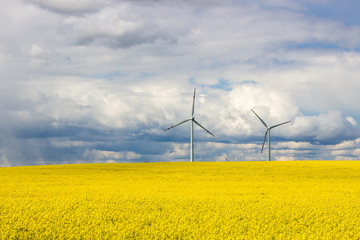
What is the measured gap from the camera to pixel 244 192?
2586cm

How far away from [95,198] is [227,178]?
19970 mm

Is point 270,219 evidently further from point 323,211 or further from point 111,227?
point 111,227

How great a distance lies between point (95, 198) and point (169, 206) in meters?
4.76

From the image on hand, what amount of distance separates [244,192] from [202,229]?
12821 millimetres

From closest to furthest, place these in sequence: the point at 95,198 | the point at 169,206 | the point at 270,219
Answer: the point at 270,219, the point at 169,206, the point at 95,198

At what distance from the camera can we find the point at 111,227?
1358 centimetres

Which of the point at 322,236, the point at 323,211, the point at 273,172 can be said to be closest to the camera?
the point at 322,236

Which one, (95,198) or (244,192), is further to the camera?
(244,192)

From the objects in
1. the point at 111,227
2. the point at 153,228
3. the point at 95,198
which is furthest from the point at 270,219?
the point at 95,198

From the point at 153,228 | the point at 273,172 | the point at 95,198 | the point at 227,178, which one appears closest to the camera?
the point at 153,228

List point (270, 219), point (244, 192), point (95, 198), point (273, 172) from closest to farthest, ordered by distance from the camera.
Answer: point (270, 219), point (95, 198), point (244, 192), point (273, 172)

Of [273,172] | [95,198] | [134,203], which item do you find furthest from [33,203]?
[273,172]

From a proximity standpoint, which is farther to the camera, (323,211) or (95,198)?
(95,198)

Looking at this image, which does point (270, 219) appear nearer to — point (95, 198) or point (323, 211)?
point (323, 211)
